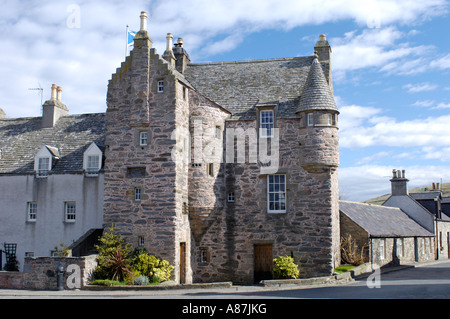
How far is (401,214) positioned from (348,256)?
17.0 metres

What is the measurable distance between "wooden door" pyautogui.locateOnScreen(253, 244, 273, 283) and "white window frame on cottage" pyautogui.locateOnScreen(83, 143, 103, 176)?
31.2 ft

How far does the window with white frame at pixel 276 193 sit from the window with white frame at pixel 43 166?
1235 cm

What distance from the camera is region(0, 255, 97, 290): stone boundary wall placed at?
20.8m

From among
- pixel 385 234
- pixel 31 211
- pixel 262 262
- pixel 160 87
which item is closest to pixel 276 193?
pixel 262 262

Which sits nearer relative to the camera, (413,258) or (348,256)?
(348,256)

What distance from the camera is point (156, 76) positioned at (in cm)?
2405

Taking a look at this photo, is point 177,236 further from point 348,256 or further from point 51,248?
point 348,256

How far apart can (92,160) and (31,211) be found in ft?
14.9

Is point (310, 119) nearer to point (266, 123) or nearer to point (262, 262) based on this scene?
point (266, 123)

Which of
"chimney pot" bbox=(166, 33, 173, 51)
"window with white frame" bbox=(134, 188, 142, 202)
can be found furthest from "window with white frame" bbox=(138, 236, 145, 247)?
"chimney pot" bbox=(166, 33, 173, 51)

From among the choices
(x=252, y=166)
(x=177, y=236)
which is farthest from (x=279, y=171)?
(x=177, y=236)

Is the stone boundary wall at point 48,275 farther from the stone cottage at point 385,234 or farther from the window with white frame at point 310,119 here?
the stone cottage at point 385,234

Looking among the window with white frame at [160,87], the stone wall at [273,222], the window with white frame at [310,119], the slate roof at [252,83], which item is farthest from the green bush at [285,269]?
the window with white frame at [160,87]

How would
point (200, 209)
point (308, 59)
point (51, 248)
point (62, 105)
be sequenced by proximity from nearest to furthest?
point (200, 209)
point (51, 248)
point (308, 59)
point (62, 105)
